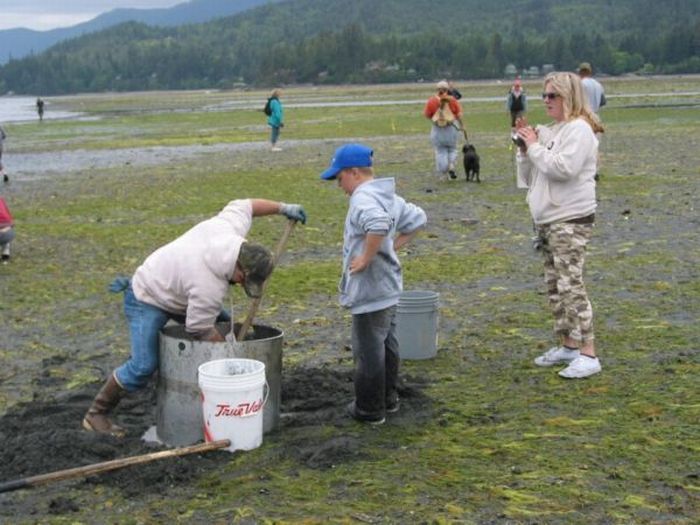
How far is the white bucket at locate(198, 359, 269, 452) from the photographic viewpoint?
6.29 metres

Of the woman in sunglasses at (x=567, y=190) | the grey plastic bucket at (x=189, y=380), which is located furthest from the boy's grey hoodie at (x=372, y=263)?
the woman in sunglasses at (x=567, y=190)

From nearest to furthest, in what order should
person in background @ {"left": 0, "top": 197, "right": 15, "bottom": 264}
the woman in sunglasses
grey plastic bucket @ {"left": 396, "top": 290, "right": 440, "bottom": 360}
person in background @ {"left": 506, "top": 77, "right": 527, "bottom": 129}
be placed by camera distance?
1. the woman in sunglasses
2. grey plastic bucket @ {"left": 396, "top": 290, "right": 440, "bottom": 360}
3. person in background @ {"left": 0, "top": 197, "right": 15, "bottom": 264}
4. person in background @ {"left": 506, "top": 77, "right": 527, "bottom": 129}

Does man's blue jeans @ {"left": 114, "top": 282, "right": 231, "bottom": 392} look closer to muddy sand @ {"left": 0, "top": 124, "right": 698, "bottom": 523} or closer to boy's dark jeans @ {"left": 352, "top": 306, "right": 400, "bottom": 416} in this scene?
muddy sand @ {"left": 0, "top": 124, "right": 698, "bottom": 523}

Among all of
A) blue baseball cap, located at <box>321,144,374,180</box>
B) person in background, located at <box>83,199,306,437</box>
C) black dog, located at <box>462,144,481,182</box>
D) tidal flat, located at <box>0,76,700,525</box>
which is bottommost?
tidal flat, located at <box>0,76,700,525</box>

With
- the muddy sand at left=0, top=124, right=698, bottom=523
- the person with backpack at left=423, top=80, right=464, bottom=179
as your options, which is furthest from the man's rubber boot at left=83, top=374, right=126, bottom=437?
the person with backpack at left=423, top=80, right=464, bottom=179

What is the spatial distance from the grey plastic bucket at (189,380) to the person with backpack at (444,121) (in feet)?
46.8

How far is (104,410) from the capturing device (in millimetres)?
7004

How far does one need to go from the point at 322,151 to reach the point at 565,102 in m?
25.1

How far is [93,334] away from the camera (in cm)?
1002

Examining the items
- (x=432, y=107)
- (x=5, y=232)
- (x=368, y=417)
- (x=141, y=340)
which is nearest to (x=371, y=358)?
(x=368, y=417)

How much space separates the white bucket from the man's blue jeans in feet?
1.59

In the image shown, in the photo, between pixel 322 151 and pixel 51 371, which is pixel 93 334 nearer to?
pixel 51 371

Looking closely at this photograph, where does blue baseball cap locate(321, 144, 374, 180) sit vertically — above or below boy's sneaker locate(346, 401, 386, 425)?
above

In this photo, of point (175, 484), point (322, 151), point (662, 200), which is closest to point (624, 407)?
point (175, 484)
